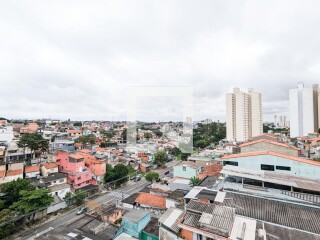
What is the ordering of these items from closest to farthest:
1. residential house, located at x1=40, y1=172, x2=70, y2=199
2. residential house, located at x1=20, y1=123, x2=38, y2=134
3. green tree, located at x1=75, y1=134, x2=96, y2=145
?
residential house, located at x1=40, y1=172, x2=70, y2=199 → green tree, located at x1=75, y1=134, x2=96, y2=145 → residential house, located at x1=20, y1=123, x2=38, y2=134

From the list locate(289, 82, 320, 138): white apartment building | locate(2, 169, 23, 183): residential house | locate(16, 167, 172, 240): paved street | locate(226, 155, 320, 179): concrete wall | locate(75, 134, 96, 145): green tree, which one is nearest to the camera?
locate(226, 155, 320, 179): concrete wall

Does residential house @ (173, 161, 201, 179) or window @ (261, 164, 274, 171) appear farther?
residential house @ (173, 161, 201, 179)

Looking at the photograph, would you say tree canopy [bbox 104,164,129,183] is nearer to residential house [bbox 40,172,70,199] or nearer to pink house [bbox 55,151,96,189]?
pink house [bbox 55,151,96,189]

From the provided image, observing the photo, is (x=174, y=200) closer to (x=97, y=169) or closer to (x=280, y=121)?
(x=97, y=169)

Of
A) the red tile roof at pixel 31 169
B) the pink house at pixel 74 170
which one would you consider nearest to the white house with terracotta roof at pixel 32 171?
the red tile roof at pixel 31 169

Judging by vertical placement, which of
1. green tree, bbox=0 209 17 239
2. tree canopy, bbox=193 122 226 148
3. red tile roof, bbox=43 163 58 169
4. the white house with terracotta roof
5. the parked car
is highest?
tree canopy, bbox=193 122 226 148

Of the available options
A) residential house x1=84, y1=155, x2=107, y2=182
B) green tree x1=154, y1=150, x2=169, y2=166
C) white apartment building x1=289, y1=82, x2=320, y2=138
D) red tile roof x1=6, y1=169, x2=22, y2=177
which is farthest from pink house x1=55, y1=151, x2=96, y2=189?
white apartment building x1=289, y1=82, x2=320, y2=138

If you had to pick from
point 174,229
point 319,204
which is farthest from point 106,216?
point 319,204
